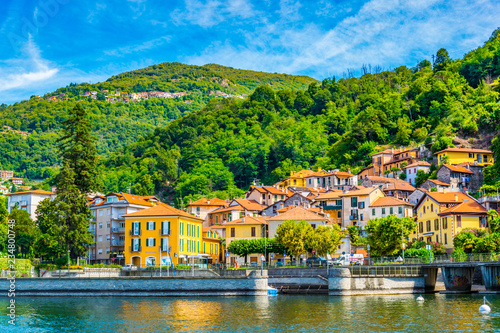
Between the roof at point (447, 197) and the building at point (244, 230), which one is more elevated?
the roof at point (447, 197)

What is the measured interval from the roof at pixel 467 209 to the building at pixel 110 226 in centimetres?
4487

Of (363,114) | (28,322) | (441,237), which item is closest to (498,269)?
(441,237)

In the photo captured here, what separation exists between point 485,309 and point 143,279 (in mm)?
33106

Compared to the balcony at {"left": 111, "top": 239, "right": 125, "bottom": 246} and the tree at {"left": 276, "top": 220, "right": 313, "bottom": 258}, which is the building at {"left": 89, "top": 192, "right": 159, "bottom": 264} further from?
the tree at {"left": 276, "top": 220, "right": 313, "bottom": 258}

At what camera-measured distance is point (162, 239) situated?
225ft

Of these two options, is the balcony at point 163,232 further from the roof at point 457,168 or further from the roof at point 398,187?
the roof at point 457,168

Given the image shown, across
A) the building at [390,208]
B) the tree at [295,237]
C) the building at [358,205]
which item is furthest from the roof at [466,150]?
the tree at [295,237]

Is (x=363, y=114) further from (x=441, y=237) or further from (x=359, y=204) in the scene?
(x=441, y=237)

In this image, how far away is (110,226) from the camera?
82.9m

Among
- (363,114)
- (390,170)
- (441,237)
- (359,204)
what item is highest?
(363,114)

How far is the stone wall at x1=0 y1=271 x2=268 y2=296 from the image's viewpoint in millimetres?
55688

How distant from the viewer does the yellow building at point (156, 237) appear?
6825 centimetres

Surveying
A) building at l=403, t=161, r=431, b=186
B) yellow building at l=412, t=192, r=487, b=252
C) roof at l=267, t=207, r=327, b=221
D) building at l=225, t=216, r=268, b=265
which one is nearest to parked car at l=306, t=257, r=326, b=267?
roof at l=267, t=207, r=327, b=221

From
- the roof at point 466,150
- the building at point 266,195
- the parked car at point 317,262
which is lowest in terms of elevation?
the parked car at point 317,262
